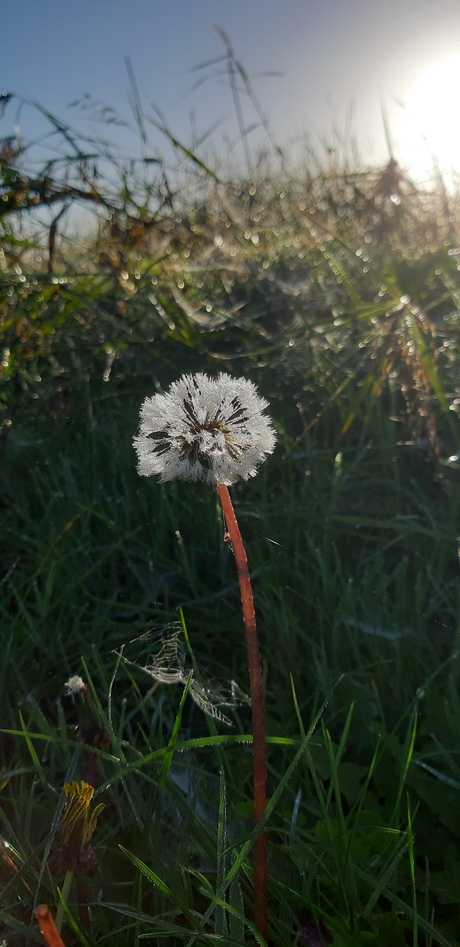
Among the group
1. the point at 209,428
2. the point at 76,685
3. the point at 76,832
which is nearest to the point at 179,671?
the point at 76,685

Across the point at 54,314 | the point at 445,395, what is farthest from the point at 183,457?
the point at 54,314

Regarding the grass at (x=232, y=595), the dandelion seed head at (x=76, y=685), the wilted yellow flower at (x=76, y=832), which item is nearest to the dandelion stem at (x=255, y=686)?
the grass at (x=232, y=595)

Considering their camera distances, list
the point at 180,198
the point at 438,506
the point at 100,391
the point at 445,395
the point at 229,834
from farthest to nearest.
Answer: the point at 180,198 → the point at 100,391 → the point at 445,395 → the point at 438,506 → the point at 229,834

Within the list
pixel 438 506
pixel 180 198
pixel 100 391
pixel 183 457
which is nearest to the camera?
pixel 183 457

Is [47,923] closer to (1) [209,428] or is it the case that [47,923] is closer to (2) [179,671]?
(1) [209,428]

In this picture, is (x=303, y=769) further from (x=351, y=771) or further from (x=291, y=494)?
(x=291, y=494)

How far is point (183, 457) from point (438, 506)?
1168 mm

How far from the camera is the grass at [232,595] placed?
3.31 ft

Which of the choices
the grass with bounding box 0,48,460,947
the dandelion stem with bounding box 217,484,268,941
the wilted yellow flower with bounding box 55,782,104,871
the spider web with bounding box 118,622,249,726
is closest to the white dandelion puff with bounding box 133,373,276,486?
the dandelion stem with bounding box 217,484,268,941

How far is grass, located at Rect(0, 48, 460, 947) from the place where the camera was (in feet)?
3.31

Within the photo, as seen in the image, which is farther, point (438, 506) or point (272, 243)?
point (272, 243)

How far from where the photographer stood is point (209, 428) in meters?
0.81

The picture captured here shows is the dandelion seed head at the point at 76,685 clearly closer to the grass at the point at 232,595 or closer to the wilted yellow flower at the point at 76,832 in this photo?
the grass at the point at 232,595

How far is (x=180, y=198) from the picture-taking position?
3176mm
